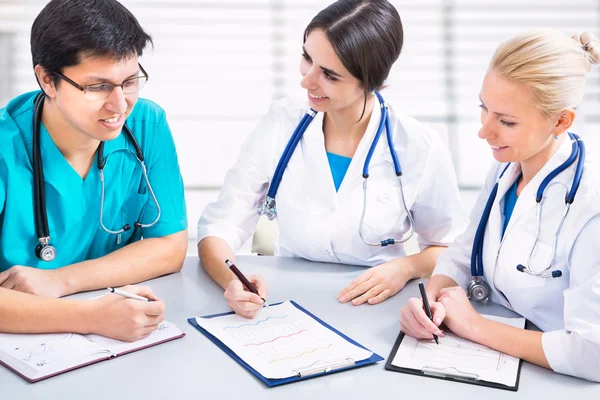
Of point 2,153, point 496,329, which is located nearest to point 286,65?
point 2,153

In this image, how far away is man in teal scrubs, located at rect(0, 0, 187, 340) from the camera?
126 cm

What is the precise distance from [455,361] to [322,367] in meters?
0.24

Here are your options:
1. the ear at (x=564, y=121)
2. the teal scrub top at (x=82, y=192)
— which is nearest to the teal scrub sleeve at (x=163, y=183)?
the teal scrub top at (x=82, y=192)

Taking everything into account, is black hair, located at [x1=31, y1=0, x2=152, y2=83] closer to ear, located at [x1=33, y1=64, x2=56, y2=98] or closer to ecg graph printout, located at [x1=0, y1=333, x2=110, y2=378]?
ear, located at [x1=33, y1=64, x2=56, y2=98]

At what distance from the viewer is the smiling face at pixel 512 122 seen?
1219 millimetres

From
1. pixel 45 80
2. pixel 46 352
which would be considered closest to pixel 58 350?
pixel 46 352

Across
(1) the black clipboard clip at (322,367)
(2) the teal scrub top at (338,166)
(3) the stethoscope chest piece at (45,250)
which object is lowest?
(1) the black clipboard clip at (322,367)

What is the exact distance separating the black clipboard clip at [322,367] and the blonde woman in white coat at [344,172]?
42 centimetres

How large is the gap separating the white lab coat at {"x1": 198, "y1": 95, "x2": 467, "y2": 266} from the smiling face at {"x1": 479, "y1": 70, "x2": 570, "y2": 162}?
1.39ft

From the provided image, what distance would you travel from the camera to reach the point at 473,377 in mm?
1095

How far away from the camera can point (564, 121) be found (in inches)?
48.5

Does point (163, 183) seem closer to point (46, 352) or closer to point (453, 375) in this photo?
point (46, 352)

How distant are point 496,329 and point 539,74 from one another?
471 mm

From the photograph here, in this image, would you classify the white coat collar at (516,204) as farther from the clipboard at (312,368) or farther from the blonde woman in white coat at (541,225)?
the clipboard at (312,368)
